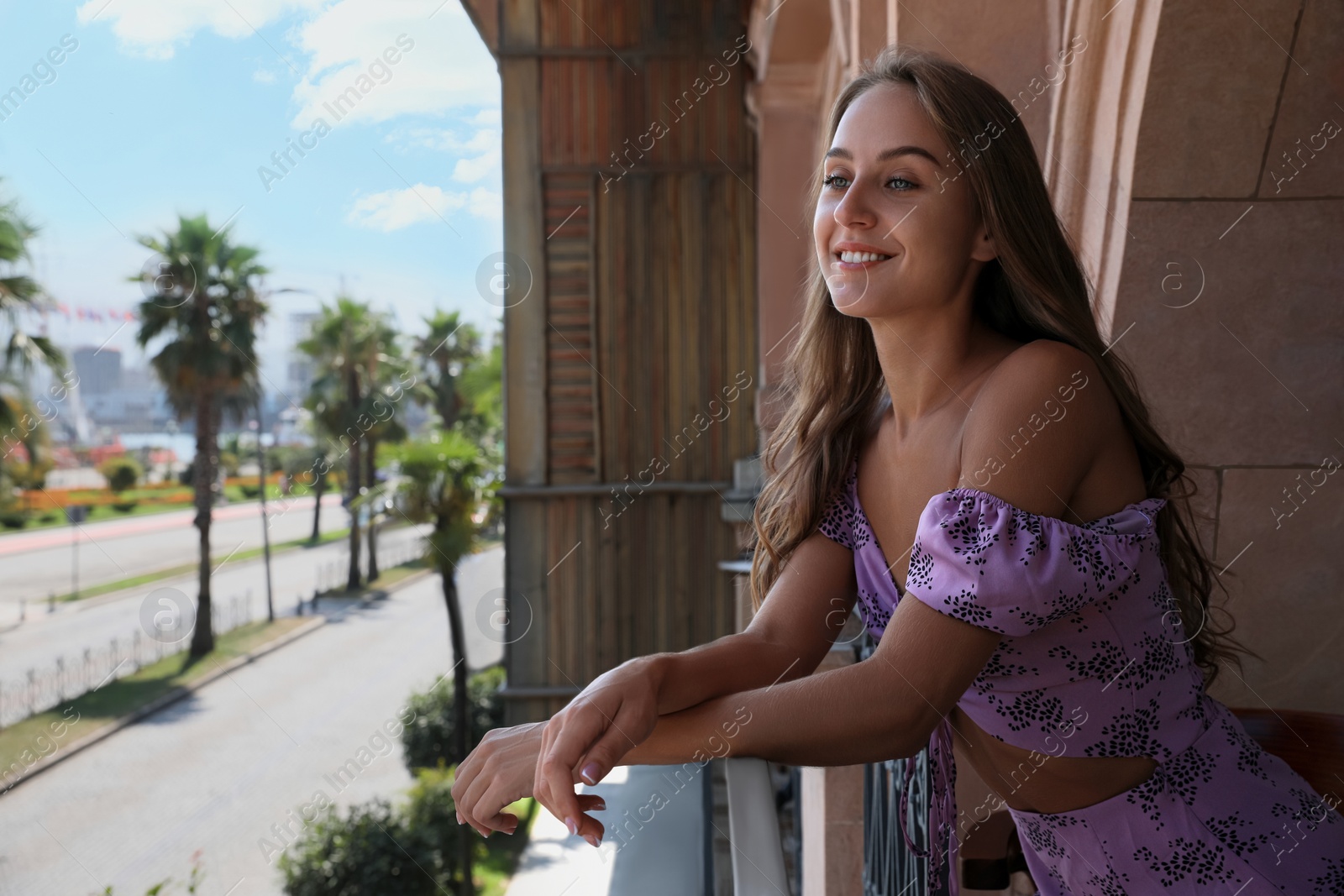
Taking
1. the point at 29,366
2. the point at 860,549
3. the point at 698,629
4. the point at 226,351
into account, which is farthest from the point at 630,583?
the point at 226,351

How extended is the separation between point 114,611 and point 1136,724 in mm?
39704

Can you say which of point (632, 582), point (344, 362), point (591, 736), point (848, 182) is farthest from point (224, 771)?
point (848, 182)

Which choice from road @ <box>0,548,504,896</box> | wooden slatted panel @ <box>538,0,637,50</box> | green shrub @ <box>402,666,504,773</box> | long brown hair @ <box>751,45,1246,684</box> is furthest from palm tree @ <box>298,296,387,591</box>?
long brown hair @ <box>751,45,1246,684</box>

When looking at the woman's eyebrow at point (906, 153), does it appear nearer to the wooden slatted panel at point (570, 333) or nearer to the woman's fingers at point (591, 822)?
the woman's fingers at point (591, 822)

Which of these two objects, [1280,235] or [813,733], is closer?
[813,733]

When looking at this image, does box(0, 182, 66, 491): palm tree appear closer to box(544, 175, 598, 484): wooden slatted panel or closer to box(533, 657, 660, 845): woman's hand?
box(544, 175, 598, 484): wooden slatted panel

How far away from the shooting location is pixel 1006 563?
848 millimetres

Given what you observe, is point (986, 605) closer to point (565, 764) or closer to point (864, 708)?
point (864, 708)

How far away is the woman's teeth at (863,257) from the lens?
103cm

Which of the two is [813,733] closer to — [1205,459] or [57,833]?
[1205,459]

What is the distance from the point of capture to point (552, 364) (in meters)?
8.64

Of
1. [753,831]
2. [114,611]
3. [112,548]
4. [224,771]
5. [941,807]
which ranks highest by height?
[753,831]

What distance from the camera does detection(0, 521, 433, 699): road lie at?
96.8 feet

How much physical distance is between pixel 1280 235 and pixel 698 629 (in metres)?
7.02
